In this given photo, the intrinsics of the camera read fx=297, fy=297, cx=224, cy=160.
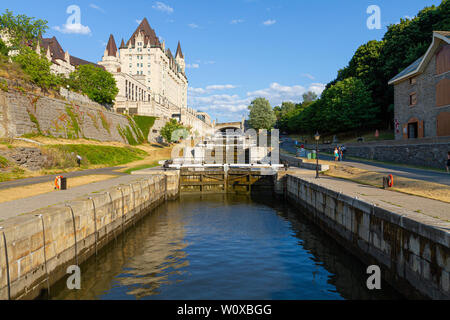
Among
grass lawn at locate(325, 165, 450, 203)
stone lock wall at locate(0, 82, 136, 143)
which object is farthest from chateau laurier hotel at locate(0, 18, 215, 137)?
grass lawn at locate(325, 165, 450, 203)

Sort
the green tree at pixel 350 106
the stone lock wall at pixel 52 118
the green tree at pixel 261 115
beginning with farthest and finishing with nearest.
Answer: the green tree at pixel 261 115, the green tree at pixel 350 106, the stone lock wall at pixel 52 118

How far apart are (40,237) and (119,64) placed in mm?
140528

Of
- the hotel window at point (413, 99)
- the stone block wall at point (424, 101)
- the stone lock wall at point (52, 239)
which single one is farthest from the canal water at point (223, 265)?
the hotel window at point (413, 99)

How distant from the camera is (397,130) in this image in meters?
44.2

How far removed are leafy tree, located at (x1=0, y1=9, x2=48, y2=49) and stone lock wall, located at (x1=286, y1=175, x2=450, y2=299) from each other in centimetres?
7921

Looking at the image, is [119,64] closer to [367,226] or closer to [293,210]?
[293,210]

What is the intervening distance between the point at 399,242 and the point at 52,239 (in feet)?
35.9

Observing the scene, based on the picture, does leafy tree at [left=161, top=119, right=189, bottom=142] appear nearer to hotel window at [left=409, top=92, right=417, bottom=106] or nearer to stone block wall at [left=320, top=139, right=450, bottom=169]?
stone block wall at [left=320, top=139, right=450, bottom=169]

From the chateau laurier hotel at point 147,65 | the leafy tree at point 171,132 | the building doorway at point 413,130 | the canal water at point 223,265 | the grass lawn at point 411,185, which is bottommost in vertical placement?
the canal water at point 223,265

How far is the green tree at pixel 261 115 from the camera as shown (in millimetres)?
102938

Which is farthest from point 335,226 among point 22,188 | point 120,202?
point 22,188

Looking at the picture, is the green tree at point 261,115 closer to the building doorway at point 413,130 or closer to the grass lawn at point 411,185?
the building doorway at point 413,130

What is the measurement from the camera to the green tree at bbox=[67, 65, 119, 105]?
7194 cm

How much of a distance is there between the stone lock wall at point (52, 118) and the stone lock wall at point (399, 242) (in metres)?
34.1
